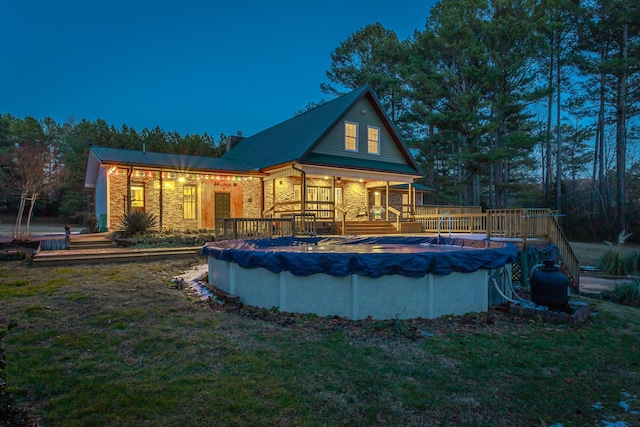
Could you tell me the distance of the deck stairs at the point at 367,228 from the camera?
1478 centimetres

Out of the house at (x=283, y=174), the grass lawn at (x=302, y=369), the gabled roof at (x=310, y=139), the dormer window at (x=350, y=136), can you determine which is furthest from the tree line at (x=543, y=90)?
the grass lawn at (x=302, y=369)

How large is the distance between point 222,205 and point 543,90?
20.0m

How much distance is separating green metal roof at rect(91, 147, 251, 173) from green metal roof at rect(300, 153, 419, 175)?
3.50 m

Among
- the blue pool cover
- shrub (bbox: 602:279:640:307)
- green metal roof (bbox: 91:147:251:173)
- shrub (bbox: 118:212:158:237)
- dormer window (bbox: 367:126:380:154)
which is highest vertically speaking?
dormer window (bbox: 367:126:380:154)

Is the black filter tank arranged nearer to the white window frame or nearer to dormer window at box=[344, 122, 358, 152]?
dormer window at box=[344, 122, 358, 152]

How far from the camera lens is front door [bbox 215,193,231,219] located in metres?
16.5

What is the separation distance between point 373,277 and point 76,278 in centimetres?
662

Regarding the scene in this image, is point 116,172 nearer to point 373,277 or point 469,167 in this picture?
point 373,277

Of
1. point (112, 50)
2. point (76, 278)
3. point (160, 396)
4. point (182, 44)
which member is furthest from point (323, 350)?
point (112, 50)

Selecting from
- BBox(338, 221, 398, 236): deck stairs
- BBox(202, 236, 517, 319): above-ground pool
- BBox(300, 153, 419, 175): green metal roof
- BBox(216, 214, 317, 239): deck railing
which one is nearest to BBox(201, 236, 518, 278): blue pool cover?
BBox(202, 236, 517, 319): above-ground pool

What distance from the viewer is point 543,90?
21391mm

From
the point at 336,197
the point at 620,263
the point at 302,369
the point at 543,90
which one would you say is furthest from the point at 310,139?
the point at 543,90

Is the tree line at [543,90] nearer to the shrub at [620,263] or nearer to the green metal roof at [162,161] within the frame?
the shrub at [620,263]

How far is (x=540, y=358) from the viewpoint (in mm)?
3865
